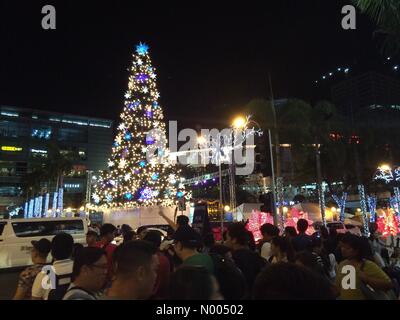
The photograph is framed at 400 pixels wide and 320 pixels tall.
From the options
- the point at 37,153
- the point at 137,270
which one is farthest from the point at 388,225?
the point at 37,153

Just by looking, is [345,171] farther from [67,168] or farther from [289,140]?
[67,168]

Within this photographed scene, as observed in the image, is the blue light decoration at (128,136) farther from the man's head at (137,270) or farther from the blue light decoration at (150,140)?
the man's head at (137,270)

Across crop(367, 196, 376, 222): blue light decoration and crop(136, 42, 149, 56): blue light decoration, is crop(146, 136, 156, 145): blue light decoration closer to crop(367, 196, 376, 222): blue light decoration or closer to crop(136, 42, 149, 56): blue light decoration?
crop(136, 42, 149, 56): blue light decoration

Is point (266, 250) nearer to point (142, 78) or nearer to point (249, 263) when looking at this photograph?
point (249, 263)

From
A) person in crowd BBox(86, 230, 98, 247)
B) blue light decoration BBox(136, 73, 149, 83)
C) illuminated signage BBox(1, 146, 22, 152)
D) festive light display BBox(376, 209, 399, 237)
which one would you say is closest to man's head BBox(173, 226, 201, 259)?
person in crowd BBox(86, 230, 98, 247)

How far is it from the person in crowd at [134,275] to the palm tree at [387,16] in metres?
6.54

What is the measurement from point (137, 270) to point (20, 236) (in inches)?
616

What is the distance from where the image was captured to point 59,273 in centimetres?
412

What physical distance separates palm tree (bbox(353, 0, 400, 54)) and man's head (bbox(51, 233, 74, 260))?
6.57 m

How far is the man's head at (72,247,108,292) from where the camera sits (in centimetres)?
315
